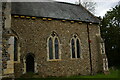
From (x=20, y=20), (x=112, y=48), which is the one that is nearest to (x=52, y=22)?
(x=20, y=20)

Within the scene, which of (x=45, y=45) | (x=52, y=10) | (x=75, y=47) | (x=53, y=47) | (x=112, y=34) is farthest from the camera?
(x=112, y=34)

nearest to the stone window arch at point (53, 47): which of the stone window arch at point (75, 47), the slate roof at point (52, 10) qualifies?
the stone window arch at point (75, 47)

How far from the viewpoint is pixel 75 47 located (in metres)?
16.9

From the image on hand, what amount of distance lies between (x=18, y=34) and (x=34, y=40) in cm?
172

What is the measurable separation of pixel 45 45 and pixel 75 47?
3.95 m

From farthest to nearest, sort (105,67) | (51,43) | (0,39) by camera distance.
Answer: (105,67) < (51,43) < (0,39)

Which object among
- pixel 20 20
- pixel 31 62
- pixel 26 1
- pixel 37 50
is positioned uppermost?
pixel 26 1

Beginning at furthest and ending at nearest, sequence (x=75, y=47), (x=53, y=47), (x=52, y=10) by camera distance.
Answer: (x=52, y=10)
(x=75, y=47)
(x=53, y=47)

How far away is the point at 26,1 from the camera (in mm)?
17625

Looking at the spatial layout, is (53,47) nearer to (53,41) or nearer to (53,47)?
(53,47)

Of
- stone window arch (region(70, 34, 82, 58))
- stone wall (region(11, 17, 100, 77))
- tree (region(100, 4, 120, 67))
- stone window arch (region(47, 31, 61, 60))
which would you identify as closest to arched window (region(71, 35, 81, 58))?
stone window arch (region(70, 34, 82, 58))

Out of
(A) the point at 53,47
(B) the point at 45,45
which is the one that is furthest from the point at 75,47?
(B) the point at 45,45

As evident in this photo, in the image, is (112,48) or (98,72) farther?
(112,48)

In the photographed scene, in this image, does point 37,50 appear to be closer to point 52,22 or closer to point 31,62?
point 31,62
